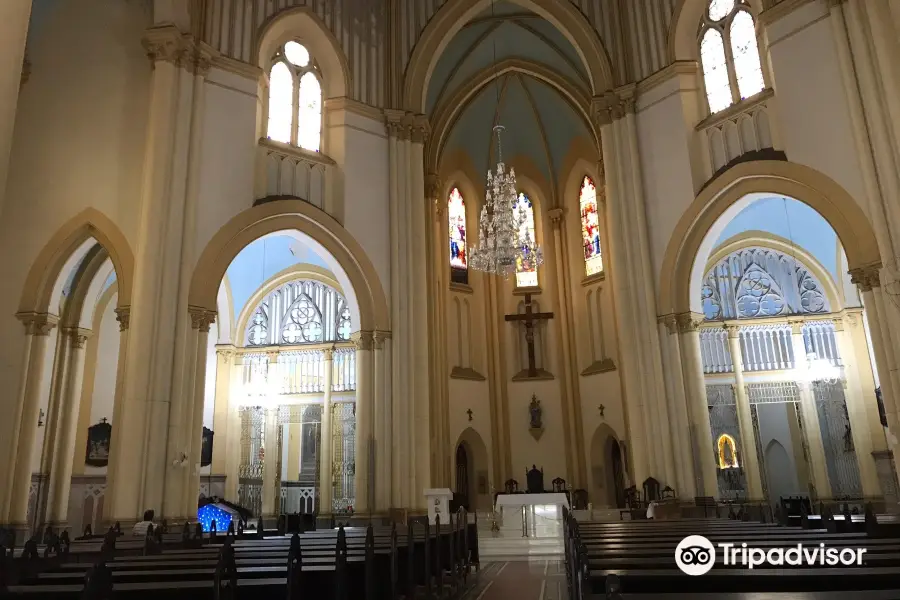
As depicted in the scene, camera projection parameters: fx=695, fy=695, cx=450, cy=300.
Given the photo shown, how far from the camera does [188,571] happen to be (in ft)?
14.6

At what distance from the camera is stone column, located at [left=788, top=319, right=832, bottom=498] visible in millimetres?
19062

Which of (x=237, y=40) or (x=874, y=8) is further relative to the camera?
(x=237, y=40)

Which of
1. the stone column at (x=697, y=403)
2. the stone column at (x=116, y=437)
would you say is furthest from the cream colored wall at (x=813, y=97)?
the stone column at (x=116, y=437)

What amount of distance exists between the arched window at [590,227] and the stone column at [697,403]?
25.9ft

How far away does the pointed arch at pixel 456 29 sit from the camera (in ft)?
55.0

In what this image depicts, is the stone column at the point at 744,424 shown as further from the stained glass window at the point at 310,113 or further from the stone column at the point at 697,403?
the stained glass window at the point at 310,113

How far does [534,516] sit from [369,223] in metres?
7.35

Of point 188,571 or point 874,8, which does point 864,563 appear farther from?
point 874,8

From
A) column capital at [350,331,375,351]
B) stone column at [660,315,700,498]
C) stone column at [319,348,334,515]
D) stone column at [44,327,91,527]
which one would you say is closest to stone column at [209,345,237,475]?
stone column at [319,348,334,515]

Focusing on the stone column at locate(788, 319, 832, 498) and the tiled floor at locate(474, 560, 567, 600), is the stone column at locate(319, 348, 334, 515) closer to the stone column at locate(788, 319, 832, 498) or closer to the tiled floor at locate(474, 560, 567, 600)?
the tiled floor at locate(474, 560, 567, 600)

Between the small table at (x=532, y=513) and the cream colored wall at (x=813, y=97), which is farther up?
the cream colored wall at (x=813, y=97)

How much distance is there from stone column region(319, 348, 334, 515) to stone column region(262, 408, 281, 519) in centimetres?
118

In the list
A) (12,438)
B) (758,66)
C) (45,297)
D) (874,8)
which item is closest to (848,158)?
(874,8)

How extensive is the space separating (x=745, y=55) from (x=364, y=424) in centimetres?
1122
